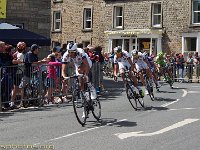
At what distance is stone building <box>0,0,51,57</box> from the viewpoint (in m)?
26.1

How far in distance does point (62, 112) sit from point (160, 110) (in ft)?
9.48

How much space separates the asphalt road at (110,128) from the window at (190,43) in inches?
882

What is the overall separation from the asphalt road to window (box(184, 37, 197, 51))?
22.4 metres

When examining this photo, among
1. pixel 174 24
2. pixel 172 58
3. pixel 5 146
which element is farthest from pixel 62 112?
pixel 174 24

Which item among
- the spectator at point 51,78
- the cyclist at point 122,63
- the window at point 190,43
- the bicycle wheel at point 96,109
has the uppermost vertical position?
the window at point 190,43

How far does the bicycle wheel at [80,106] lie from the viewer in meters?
11.2

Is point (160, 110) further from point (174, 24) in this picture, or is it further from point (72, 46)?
point (174, 24)

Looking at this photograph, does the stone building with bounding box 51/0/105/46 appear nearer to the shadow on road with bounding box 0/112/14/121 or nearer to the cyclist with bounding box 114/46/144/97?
the cyclist with bounding box 114/46/144/97

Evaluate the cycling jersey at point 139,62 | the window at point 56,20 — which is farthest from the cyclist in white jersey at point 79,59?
the window at point 56,20

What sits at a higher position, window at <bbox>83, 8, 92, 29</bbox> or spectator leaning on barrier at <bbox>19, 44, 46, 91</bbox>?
window at <bbox>83, 8, 92, 29</bbox>

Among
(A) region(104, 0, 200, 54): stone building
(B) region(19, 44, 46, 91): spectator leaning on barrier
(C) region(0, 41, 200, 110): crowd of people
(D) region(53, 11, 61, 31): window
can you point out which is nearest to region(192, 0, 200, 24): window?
(A) region(104, 0, 200, 54): stone building

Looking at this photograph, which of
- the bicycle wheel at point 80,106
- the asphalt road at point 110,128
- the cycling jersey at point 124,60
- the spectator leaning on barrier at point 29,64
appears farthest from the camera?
the spectator leaning on barrier at point 29,64

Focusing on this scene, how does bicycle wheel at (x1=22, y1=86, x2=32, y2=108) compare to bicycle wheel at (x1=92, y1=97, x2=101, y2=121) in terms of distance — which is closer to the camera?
bicycle wheel at (x1=92, y1=97, x2=101, y2=121)

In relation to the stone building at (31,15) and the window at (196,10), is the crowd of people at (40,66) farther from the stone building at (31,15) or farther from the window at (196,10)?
the window at (196,10)
